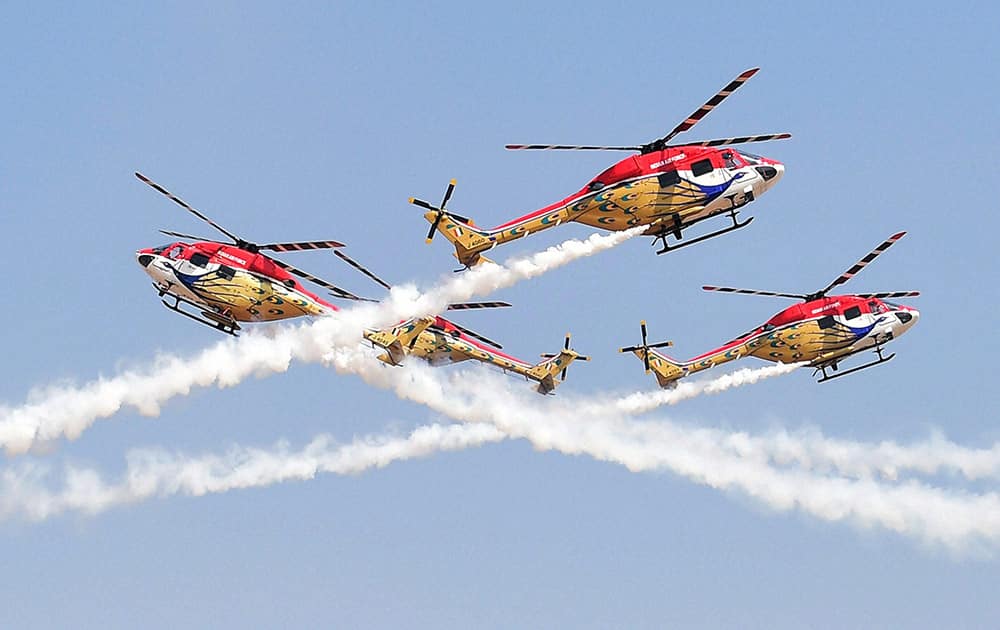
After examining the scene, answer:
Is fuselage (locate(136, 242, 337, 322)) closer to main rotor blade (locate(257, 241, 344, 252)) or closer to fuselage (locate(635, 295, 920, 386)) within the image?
main rotor blade (locate(257, 241, 344, 252))

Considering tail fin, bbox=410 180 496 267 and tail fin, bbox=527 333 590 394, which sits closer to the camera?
tail fin, bbox=410 180 496 267

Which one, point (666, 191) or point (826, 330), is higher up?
point (666, 191)

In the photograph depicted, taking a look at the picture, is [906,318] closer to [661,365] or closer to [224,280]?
[661,365]

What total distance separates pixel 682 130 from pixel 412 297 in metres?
12.6

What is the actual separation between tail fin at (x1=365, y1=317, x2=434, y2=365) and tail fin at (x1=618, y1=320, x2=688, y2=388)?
10.6 metres

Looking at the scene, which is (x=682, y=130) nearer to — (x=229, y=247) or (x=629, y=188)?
(x=629, y=188)

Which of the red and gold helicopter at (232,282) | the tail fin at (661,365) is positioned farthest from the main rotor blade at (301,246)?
the tail fin at (661,365)

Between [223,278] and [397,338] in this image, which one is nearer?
[223,278]

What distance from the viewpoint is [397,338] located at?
61.4 m

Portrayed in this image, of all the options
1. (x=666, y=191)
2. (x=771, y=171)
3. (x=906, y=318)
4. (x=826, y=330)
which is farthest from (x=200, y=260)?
(x=906, y=318)

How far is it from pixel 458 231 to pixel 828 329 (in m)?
16.8

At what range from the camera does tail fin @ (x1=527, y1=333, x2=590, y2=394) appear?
71188 millimetres

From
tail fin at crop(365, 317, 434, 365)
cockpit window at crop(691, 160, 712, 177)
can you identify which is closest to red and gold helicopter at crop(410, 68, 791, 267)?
cockpit window at crop(691, 160, 712, 177)

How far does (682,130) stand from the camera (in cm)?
5184
